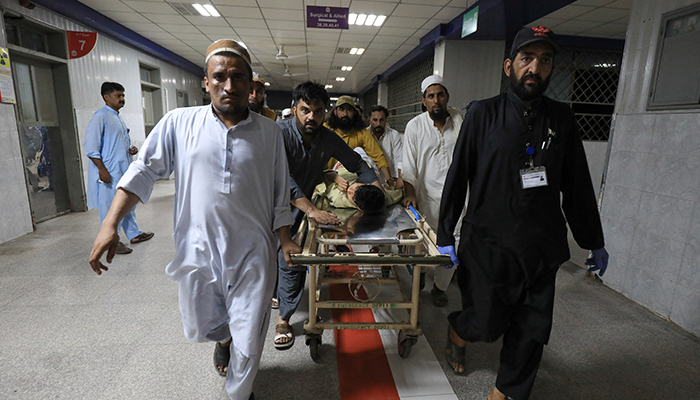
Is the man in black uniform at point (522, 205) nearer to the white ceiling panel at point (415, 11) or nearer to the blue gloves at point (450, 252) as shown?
the blue gloves at point (450, 252)

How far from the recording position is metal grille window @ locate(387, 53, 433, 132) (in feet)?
24.5

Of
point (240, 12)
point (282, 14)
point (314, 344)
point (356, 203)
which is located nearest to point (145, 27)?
point (240, 12)

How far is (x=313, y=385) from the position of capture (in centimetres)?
170

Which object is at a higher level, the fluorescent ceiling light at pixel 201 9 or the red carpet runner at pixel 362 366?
the fluorescent ceiling light at pixel 201 9

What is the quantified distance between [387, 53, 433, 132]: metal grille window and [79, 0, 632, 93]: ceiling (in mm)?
476

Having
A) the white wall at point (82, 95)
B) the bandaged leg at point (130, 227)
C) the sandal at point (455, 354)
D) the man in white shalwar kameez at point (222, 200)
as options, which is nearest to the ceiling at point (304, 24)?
the white wall at point (82, 95)

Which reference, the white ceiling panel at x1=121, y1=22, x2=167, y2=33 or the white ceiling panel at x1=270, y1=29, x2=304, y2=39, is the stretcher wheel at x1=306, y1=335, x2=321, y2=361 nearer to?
the white ceiling panel at x1=270, y1=29, x2=304, y2=39

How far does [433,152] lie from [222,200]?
164cm

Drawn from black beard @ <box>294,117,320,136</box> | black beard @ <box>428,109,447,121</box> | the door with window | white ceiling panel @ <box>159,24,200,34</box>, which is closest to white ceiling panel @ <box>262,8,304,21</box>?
white ceiling panel @ <box>159,24,200,34</box>

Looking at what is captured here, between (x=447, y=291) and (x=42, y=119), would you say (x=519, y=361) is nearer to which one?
(x=447, y=291)

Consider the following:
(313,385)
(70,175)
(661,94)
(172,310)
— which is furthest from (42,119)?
(661,94)

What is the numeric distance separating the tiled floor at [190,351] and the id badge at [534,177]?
3.32 feet

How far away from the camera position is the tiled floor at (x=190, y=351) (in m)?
1.67

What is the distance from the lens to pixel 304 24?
599 centimetres
